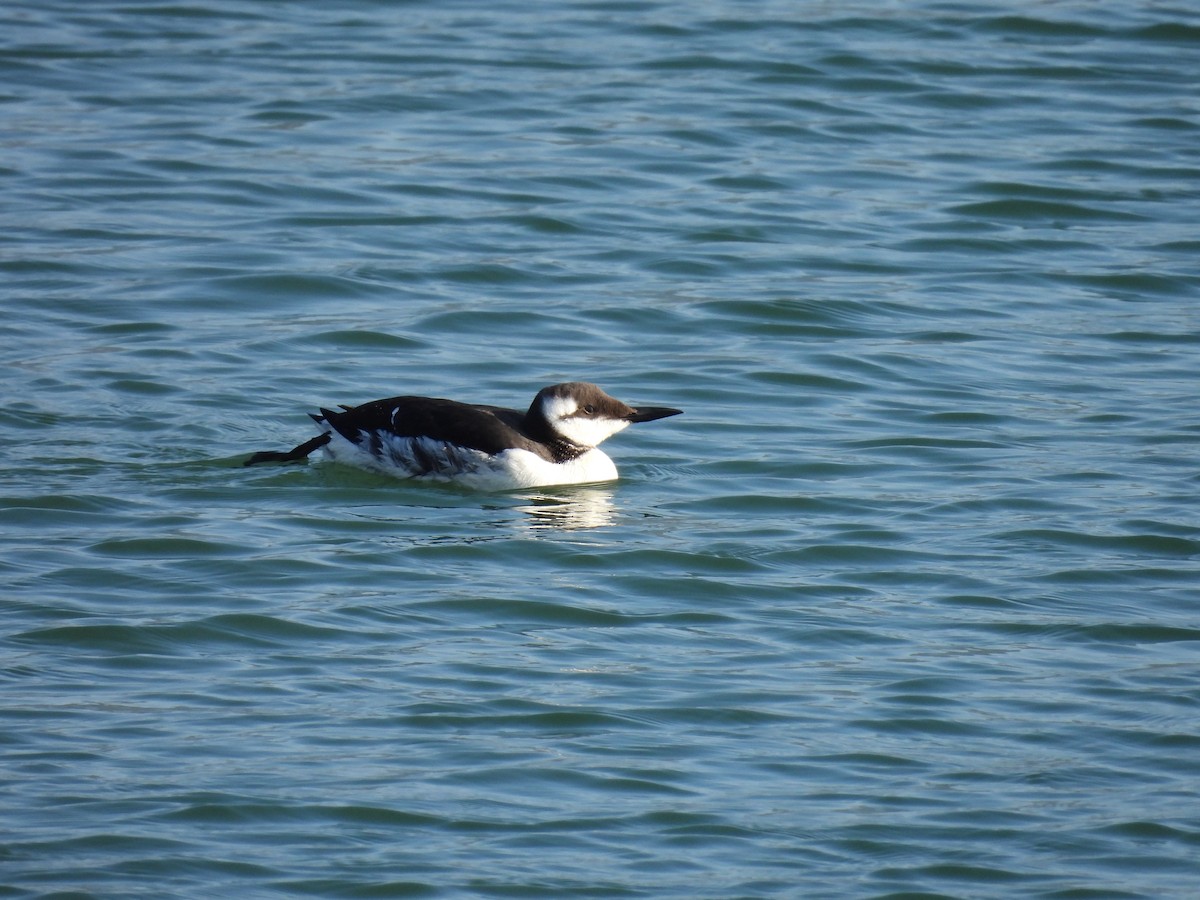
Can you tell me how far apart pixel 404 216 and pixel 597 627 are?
7.04m

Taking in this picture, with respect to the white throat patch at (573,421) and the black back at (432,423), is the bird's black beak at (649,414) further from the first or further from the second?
the black back at (432,423)

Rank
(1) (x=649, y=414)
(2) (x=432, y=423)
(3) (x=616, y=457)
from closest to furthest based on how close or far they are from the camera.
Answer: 1. (2) (x=432, y=423)
2. (1) (x=649, y=414)
3. (3) (x=616, y=457)

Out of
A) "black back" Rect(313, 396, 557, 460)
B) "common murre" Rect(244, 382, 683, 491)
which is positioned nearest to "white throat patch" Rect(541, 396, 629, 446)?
"common murre" Rect(244, 382, 683, 491)

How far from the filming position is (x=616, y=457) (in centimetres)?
1055

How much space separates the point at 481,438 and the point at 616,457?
1.18 m

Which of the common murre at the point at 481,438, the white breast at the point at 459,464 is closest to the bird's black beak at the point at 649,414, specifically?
the common murre at the point at 481,438

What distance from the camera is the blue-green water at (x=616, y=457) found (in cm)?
614

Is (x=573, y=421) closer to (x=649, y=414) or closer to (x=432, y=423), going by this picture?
(x=649, y=414)

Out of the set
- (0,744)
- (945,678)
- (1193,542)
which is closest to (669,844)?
(945,678)

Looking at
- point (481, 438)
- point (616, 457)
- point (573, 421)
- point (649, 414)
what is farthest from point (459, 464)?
point (616, 457)

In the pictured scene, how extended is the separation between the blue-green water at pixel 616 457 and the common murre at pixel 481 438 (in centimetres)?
17

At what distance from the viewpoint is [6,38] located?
18375 mm

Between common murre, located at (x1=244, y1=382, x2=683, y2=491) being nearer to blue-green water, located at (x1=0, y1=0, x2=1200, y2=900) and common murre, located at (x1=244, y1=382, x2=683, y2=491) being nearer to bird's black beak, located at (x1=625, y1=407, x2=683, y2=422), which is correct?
→ bird's black beak, located at (x1=625, y1=407, x2=683, y2=422)

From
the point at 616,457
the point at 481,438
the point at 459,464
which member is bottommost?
the point at 616,457
